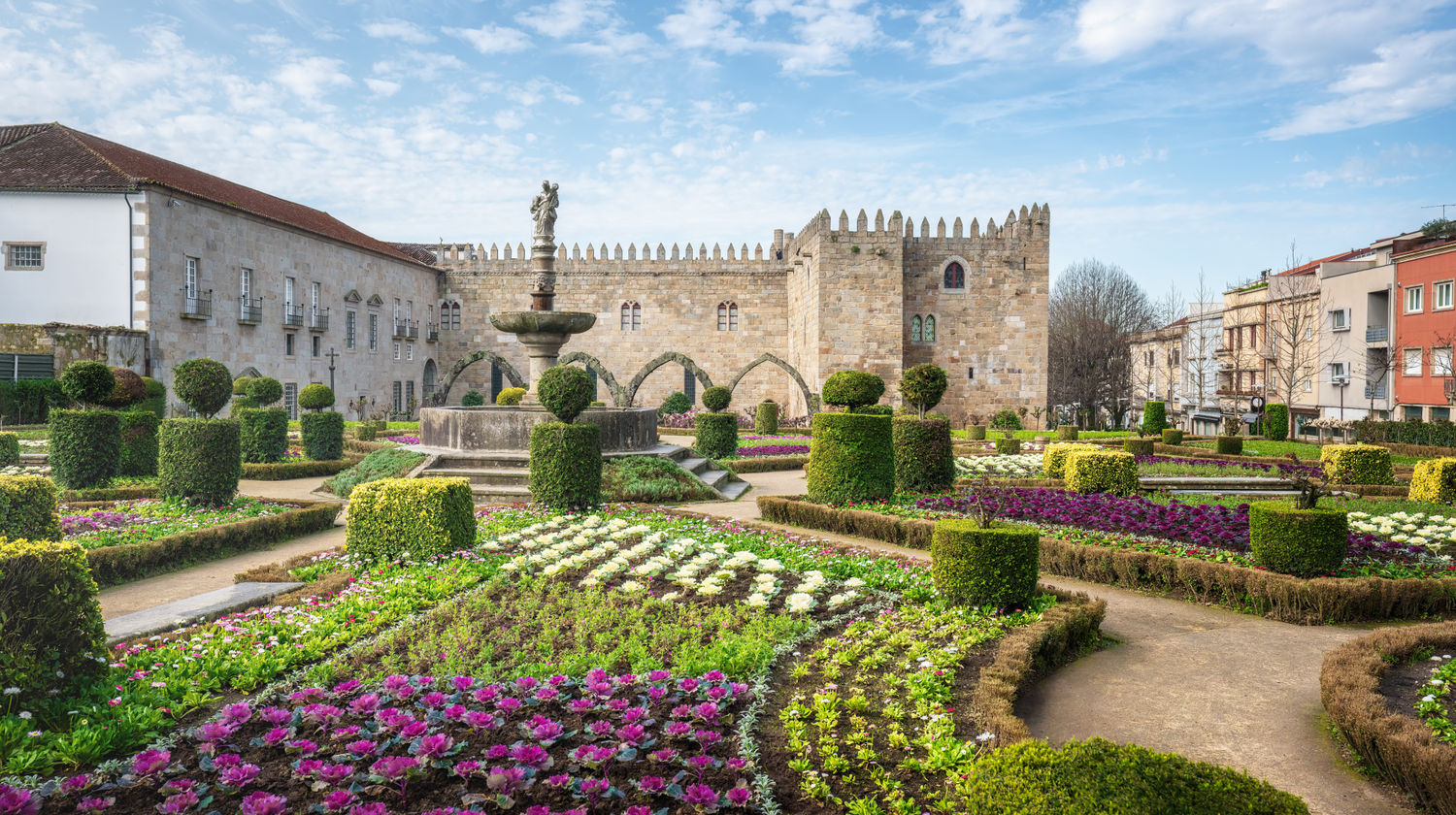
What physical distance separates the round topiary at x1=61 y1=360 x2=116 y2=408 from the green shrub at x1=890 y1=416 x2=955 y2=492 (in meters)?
11.3

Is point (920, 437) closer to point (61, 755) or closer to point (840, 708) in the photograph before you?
point (840, 708)

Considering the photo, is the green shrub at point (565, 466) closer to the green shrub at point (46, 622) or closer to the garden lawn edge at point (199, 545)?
the garden lawn edge at point (199, 545)

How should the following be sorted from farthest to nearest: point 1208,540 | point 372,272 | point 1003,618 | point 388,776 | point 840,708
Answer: point 372,272 < point 1208,540 < point 1003,618 < point 840,708 < point 388,776

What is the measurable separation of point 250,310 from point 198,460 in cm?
1739

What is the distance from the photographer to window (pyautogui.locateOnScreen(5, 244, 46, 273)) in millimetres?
22516

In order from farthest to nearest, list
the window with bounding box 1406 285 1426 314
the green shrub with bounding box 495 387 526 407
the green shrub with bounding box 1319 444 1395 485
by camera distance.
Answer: the window with bounding box 1406 285 1426 314 < the green shrub with bounding box 495 387 526 407 < the green shrub with bounding box 1319 444 1395 485

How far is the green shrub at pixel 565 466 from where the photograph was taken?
35.4 feet

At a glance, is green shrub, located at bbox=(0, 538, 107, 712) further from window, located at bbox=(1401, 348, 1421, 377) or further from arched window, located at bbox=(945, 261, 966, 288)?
window, located at bbox=(1401, 348, 1421, 377)

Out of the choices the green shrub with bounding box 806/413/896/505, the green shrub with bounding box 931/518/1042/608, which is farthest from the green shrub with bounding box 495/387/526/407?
the green shrub with bounding box 931/518/1042/608

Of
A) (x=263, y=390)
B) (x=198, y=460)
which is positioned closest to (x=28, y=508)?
(x=198, y=460)

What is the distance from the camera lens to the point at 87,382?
40.6 ft

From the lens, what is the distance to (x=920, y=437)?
12344mm

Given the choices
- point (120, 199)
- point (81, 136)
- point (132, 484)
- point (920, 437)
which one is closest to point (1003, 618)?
point (920, 437)

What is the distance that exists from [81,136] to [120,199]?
435 centimetres
